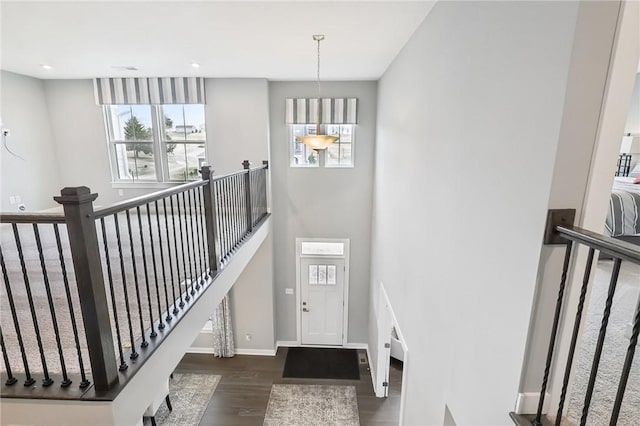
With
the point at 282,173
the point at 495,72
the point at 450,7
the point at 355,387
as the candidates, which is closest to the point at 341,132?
the point at 282,173

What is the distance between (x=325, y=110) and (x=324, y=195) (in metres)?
1.68

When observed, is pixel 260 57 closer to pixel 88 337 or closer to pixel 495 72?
pixel 495 72

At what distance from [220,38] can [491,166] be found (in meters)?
3.27

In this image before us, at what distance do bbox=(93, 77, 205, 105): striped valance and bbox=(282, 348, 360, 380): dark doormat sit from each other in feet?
18.4

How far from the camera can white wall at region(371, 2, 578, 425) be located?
134 centimetres

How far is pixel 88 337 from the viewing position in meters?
1.50

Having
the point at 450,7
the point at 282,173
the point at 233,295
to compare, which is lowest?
the point at 233,295

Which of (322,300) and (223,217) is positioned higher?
(223,217)

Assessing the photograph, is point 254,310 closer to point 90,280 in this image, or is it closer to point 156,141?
point 156,141

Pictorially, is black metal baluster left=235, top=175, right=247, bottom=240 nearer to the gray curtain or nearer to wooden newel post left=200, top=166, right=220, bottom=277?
wooden newel post left=200, top=166, right=220, bottom=277

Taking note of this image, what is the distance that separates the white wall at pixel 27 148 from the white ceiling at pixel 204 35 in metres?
0.45

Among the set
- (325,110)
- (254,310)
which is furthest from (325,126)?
(254,310)

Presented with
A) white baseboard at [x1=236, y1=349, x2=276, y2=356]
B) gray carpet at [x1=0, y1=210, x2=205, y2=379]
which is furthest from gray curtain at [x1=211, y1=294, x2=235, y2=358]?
gray carpet at [x1=0, y1=210, x2=205, y2=379]

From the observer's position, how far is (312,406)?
5.26 metres
